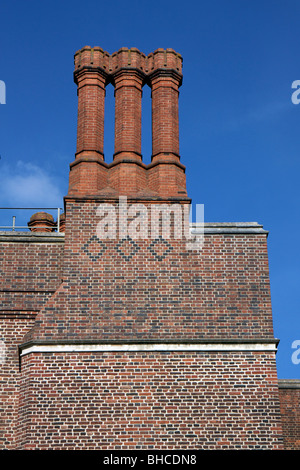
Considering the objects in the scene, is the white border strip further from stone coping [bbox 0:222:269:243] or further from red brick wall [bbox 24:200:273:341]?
stone coping [bbox 0:222:269:243]

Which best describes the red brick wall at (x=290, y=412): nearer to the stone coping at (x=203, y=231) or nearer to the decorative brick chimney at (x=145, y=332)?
the decorative brick chimney at (x=145, y=332)

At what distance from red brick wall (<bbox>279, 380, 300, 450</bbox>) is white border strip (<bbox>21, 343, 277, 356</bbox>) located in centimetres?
440

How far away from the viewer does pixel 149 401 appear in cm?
1392

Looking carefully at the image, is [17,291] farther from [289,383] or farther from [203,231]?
[289,383]

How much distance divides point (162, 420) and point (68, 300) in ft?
9.97

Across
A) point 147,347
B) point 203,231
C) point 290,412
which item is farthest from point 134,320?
point 290,412

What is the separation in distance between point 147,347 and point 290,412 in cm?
580

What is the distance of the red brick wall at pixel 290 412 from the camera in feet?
59.3

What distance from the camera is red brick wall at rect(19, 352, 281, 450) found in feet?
44.6

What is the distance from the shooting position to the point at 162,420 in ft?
45.2

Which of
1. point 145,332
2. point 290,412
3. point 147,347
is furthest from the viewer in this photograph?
point 290,412

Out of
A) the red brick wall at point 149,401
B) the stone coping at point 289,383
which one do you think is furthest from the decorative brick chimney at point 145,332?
the stone coping at point 289,383
